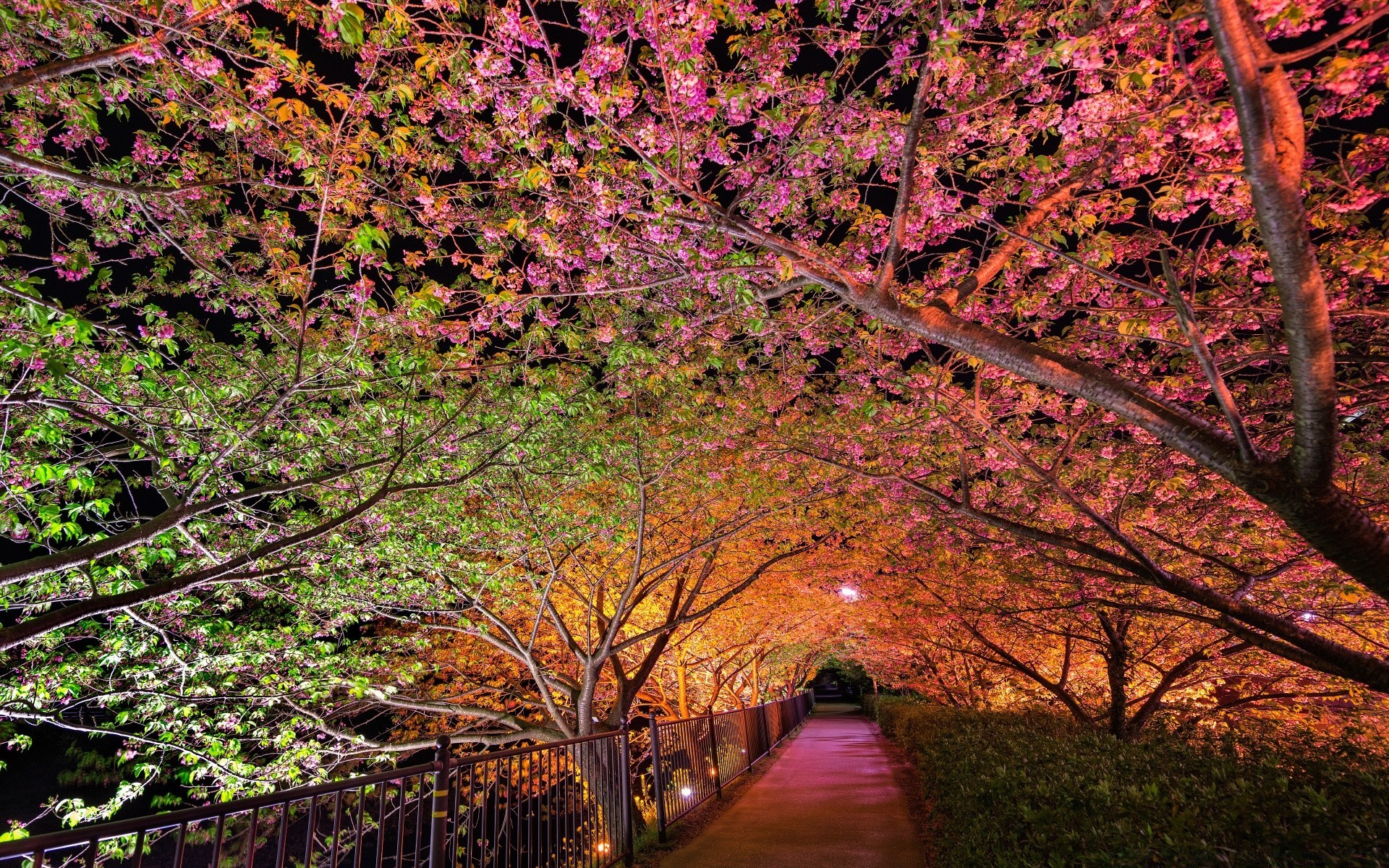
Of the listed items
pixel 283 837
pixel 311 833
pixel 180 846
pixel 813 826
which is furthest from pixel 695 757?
pixel 180 846

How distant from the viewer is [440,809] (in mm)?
3576

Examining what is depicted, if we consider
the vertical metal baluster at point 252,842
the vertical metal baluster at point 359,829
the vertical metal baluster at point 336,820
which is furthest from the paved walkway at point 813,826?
A: the vertical metal baluster at point 252,842

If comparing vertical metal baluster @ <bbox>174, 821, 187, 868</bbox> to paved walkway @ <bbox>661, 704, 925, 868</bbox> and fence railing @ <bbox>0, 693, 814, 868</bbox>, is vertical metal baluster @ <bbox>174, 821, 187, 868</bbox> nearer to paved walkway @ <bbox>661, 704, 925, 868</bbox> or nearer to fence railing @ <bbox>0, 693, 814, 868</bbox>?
fence railing @ <bbox>0, 693, 814, 868</bbox>

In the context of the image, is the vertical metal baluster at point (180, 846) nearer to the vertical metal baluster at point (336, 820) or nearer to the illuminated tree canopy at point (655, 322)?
the vertical metal baluster at point (336, 820)

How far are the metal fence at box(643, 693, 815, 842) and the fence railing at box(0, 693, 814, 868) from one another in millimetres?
26

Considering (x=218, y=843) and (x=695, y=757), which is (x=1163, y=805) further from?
(x=695, y=757)

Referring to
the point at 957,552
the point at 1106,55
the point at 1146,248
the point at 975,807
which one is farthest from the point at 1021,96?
the point at 957,552

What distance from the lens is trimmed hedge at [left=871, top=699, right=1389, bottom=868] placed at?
269 cm

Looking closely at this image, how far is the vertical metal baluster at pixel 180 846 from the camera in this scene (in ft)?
7.49

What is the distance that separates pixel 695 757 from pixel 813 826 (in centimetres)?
208

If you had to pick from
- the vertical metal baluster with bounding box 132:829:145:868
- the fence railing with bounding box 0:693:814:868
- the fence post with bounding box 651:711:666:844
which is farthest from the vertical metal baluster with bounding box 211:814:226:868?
the fence post with bounding box 651:711:666:844

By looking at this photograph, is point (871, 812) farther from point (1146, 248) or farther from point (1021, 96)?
point (1021, 96)

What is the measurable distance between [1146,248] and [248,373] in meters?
8.99

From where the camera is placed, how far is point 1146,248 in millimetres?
5578
